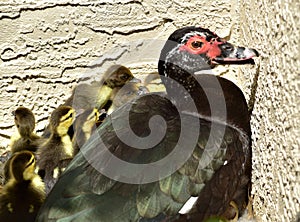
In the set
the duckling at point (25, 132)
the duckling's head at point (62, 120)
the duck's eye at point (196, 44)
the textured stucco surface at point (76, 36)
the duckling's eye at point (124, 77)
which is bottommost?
the duckling at point (25, 132)

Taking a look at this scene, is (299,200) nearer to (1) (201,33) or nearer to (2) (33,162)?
(1) (201,33)

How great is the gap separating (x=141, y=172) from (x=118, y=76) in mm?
1535

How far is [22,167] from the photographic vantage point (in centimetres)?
355

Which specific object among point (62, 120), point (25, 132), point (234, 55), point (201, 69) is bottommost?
point (25, 132)

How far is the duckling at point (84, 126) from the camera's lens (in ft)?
13.3

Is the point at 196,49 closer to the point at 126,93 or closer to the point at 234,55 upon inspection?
the point at 234,55

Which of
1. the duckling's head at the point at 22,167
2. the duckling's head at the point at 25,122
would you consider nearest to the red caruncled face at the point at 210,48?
the duckling's head at the point at 22,167

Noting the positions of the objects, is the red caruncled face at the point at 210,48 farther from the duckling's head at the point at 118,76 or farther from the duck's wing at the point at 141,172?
the duckling's head at the point at 118,76

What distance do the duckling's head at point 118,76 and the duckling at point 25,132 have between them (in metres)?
0.55

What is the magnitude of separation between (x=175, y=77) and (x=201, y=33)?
0.25 metres

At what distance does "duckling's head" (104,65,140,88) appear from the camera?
4.36 metres

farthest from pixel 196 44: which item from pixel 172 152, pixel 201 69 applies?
pixel 172 152

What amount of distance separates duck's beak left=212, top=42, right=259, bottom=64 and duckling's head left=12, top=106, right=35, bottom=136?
1239 millimetres

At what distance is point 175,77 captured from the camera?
3.47m
